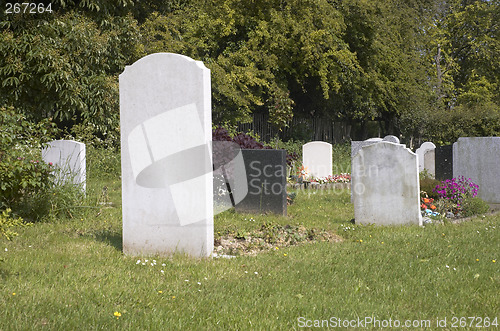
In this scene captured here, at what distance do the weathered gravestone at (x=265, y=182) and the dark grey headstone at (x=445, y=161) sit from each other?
5.47 metres

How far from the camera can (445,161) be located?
13.1 metres

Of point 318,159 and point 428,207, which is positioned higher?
point 318,159

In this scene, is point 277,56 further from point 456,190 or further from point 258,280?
point 258,280

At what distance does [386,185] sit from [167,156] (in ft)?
12.3

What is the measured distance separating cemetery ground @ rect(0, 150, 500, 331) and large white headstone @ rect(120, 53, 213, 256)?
12.8 inches

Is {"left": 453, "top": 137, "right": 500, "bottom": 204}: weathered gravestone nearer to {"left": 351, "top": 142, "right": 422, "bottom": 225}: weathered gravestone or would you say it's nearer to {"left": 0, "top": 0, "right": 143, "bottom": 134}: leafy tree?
{"left": 351, "top": 142, "right": 422, "bottom": 225}: weathered gravestone

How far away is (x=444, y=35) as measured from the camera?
35.2m

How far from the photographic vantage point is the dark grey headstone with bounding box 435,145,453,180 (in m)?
13.0

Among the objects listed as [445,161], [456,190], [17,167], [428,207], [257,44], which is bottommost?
[428,207]

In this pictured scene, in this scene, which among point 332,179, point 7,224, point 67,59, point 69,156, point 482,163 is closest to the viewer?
point 7,224

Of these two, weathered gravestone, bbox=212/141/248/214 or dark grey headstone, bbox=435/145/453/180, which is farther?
dark grey headstone, bbox=435/145/453/180

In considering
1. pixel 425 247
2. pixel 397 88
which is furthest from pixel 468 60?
pixel 425 247

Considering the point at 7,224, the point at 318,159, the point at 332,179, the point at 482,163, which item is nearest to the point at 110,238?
the point at 7,224

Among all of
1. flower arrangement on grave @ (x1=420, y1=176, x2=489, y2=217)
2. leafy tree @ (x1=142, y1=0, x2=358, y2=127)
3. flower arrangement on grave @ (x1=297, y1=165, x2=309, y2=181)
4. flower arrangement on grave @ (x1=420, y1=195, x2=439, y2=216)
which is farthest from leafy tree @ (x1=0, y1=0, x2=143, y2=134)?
flower arrangement on grave @ (x1=420, y1=176, x2=489, y2=217)
